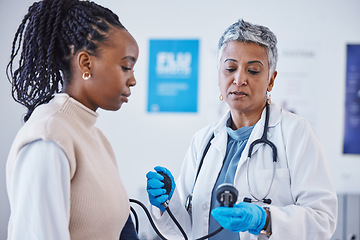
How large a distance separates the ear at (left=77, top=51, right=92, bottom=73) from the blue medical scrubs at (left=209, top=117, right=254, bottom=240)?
0.69 m

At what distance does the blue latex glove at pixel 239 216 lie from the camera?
1008 millimetres

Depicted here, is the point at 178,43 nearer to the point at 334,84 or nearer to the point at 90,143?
the point at 334,84

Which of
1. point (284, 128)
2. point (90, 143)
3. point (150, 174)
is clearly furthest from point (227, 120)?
point (90, 143)

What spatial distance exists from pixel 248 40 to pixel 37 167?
0.83 meters

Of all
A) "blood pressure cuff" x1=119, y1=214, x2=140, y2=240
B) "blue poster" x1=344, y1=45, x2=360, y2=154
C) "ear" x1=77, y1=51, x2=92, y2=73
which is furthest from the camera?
"blue poster" x1=344, y1=45, x2=360, y2=154

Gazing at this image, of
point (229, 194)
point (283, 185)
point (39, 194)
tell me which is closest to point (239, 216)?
point (229, 194)

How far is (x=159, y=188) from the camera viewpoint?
1.28 meters

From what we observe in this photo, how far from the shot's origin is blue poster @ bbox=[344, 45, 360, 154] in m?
2.60

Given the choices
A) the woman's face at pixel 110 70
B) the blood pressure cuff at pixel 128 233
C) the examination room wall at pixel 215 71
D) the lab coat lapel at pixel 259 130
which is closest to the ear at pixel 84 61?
the woman's face at pixel 110 70

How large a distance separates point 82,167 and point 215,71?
205cm

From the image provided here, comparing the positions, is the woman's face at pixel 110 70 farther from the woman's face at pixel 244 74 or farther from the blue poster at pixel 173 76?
the blue poster at pixel 173 76

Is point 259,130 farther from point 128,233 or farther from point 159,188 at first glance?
point 128,233

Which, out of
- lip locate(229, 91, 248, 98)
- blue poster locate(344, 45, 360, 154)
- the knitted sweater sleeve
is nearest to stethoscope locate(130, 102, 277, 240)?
lip locate(229, 91, 248, 98)

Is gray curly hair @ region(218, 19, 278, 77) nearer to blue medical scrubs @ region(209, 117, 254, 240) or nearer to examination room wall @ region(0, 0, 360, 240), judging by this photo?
blue medical scrubs @ region(209, 117, 254, 240)
